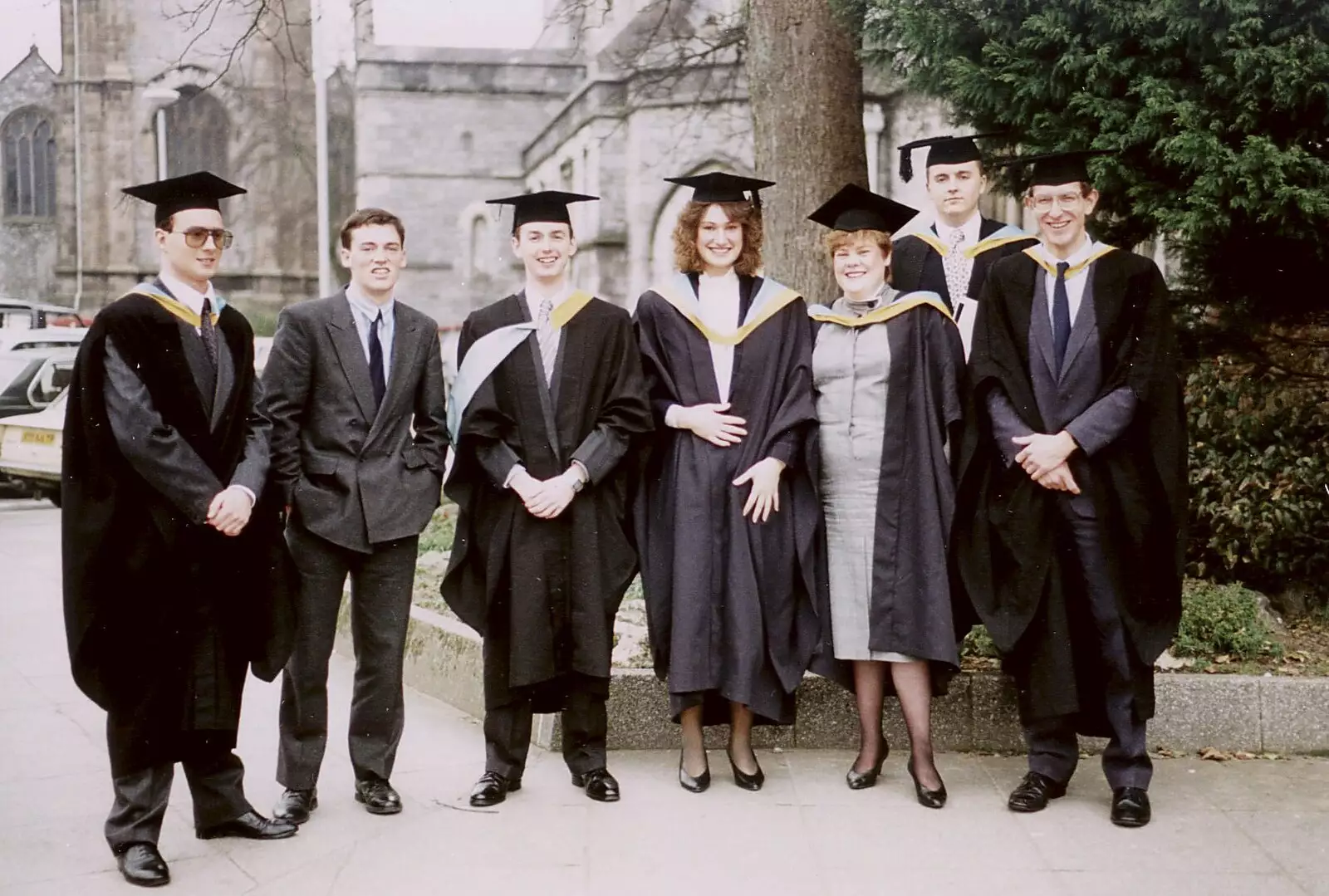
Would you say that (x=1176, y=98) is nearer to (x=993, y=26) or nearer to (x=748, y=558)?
(x=993, y=26)

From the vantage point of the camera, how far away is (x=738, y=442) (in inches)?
186

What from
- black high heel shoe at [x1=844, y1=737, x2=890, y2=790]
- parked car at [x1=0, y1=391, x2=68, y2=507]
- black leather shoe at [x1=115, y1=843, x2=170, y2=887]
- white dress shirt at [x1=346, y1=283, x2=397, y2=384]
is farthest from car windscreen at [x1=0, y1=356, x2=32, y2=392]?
black high heel shoe at [x1=844, y1=737, x2=890, y2=790]

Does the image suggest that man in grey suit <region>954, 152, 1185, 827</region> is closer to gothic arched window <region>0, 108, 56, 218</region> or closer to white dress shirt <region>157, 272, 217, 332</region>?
white dress shirt <region>157, 272, 217, 332</region>

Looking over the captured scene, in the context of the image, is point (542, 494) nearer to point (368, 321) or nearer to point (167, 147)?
point (368, 321)

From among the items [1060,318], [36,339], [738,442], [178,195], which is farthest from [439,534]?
[36,339]

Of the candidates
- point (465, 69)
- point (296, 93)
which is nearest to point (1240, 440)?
point (465, 69)

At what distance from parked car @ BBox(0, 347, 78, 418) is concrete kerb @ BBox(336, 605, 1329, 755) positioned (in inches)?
425

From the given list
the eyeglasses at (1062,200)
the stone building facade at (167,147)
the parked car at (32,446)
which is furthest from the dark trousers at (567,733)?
the stone building facade at (167,147)

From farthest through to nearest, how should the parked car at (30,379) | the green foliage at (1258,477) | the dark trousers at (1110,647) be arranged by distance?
the parked car at (30,379), the green foliage at (1258,477), the dark trousers at (1110,647)

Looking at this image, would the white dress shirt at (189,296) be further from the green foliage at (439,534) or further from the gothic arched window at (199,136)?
the gothic arched window at (199,136)

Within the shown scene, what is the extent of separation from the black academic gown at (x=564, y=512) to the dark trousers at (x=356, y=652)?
0.28m

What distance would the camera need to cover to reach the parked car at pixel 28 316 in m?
22.4

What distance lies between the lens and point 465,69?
38812 mm

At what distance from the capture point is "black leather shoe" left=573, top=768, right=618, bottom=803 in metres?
4.71
